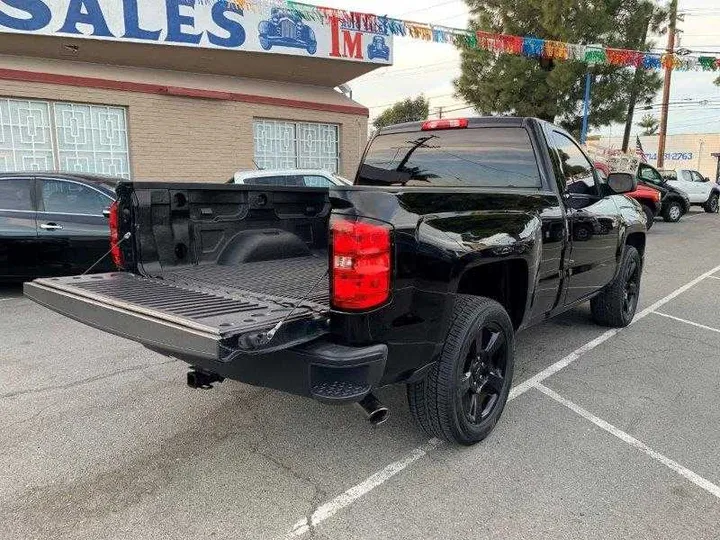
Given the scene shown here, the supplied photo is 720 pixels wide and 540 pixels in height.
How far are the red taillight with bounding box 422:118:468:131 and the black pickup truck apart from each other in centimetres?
1

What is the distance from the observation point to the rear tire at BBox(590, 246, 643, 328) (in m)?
5.54

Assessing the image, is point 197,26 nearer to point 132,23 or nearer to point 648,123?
point 132,23

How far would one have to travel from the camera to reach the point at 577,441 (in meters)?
3.32

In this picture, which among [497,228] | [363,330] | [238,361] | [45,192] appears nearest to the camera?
[363,330]

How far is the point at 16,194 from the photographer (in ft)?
22.8

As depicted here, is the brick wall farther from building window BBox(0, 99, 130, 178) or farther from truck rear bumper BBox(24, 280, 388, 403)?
truck rear bumper BBox(24, 280, 388, 403)

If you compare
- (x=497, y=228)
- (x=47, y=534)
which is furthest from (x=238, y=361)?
(x=497, y=228)

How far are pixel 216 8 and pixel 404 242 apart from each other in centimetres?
1125

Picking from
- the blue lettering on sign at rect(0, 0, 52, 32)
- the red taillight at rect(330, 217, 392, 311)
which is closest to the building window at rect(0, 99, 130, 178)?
the blue lettering on sign at rect(0, 0, 52, 32)

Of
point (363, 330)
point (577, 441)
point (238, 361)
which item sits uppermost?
point (363, 330)

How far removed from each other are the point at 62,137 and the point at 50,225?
542 cm

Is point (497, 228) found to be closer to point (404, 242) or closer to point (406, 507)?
point (404, 242)

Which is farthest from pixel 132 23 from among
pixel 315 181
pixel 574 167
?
pixel 574 167

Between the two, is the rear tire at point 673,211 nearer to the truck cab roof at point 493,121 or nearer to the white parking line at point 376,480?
the white parking line at point 376,480
